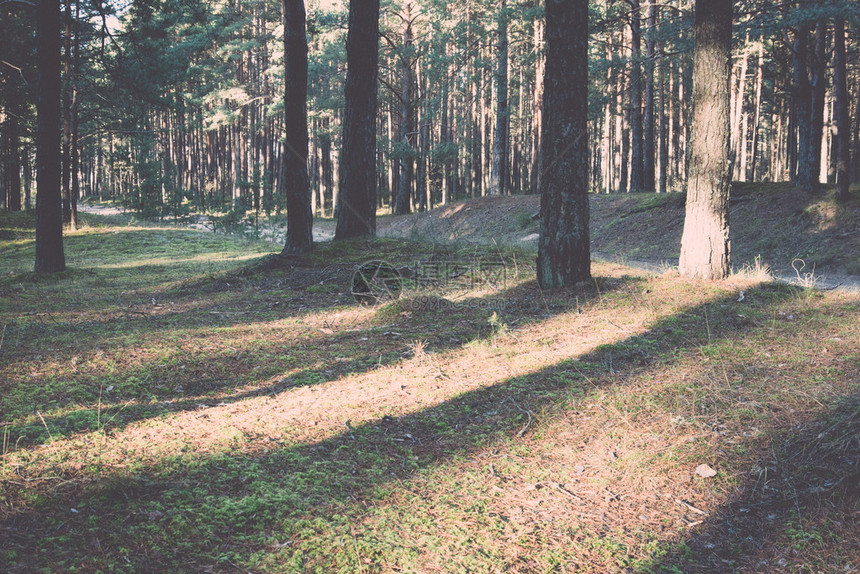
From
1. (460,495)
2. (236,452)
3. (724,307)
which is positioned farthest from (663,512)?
(724,307)

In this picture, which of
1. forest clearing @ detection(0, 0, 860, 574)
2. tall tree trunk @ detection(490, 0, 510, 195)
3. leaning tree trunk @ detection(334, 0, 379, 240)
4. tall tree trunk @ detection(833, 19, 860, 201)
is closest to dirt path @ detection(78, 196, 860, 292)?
leaning tree trunk @ detection(334, 0, 379, 240)

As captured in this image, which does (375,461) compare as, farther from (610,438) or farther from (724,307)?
(724,307)

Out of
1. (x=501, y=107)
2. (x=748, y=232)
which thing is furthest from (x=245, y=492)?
(x=501, y=107)

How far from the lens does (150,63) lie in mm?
19047

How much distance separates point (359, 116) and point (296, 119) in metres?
1.14

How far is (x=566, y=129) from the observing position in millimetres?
6844

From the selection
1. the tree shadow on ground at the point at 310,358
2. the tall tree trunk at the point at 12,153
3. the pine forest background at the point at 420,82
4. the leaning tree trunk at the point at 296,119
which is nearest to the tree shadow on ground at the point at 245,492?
the tree shadow on ground at the point at 310,358

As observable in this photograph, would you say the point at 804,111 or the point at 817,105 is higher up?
the point at 804,111

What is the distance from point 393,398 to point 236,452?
4.35ft

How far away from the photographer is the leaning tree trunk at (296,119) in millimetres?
9852

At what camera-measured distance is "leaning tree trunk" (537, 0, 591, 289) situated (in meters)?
6.81

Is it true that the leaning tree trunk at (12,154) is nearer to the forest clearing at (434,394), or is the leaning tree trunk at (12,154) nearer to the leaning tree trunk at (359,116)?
the forest clearing at (434,394)

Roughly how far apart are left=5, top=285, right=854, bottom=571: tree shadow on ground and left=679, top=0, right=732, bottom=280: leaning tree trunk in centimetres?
351

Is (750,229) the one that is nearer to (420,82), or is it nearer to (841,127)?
(841,127)
